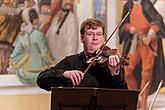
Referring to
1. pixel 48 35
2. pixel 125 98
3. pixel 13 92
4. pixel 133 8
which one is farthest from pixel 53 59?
pixel 125 98

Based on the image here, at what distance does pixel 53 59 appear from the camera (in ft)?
8.62

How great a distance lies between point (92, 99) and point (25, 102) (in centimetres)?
84

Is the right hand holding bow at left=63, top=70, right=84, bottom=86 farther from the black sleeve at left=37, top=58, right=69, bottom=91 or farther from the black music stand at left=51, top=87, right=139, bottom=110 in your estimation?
the black music stand at left=51, top=87, right=139, bottom=110

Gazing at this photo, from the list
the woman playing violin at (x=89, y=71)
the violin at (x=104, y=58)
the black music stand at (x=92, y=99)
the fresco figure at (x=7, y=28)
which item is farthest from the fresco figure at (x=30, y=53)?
the black music stand at (x=92, y=99)

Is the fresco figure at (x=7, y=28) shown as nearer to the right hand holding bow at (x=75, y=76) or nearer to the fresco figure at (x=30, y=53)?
the fresco figure at (x=30, y=53)

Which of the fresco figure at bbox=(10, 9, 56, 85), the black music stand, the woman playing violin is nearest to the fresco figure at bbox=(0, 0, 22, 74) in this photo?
the fresco figure at bbox=(10, 9, 56, 85)

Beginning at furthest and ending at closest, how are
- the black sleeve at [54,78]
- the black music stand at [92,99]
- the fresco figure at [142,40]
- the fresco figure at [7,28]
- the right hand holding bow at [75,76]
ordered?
the fresco figure at [142,40] < the fresco figure at [7,28] < the black sleeve at [54,78] < the right hand holding bow at [75,76] < the black music stand at [92,99]

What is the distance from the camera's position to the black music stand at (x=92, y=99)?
1808 mm

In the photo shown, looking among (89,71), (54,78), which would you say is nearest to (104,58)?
(89,71)

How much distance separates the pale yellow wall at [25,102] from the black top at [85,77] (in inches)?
12.4

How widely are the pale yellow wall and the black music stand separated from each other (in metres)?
0.73

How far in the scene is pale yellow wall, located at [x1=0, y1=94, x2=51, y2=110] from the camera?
8.19 ft

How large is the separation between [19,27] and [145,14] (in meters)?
0.93

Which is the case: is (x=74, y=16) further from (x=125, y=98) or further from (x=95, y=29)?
(x=125, y=98)
